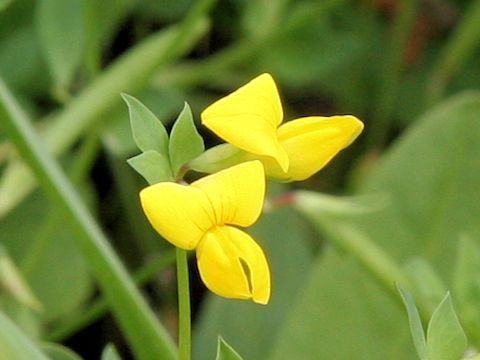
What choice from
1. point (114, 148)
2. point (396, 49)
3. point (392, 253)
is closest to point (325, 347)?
point (392, 253)

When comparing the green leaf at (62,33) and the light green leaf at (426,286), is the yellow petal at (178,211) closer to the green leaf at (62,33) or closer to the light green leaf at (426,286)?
the light green leaf at (426,286)

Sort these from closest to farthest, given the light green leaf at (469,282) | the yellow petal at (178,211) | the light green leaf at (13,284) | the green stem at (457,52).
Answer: the yellow petal at (178,211)
the light green leaf at (469,282)
the light green leaf at (13,284)
the green stem at (457,52)

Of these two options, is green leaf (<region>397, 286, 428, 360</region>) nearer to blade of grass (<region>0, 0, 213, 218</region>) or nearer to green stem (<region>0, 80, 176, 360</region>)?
green stem (<region>0, 80, 176, 360</region>)

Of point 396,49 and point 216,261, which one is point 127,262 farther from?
point 216,261

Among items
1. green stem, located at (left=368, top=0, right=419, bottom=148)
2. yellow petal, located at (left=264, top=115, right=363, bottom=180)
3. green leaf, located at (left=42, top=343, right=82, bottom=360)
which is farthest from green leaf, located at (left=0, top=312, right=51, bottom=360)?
green stem, located at (left=368, top=0, right=419, bottom=148)

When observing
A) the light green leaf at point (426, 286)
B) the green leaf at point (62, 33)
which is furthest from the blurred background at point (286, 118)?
the light green leaf at point (426, 286)

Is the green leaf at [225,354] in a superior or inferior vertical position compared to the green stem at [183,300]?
inferior
